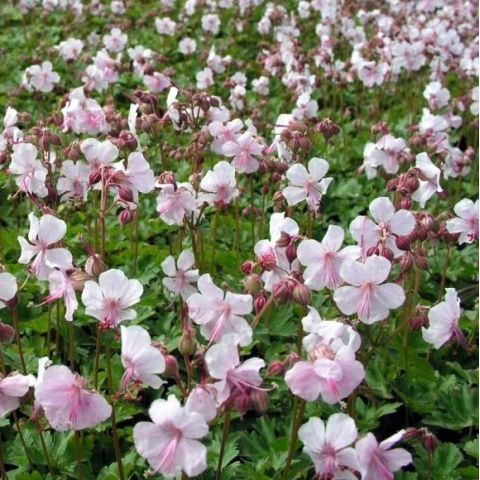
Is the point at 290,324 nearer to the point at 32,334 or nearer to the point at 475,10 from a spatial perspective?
the point at 32,334

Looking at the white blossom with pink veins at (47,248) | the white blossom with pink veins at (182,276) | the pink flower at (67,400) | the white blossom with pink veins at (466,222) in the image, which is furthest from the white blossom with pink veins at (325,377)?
the white blossom with pink veins at (466,222)

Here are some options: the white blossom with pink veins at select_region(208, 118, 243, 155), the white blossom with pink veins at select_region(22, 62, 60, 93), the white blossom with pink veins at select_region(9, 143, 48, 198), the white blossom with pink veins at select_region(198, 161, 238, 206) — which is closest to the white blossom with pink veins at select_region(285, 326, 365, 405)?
the white blossom with pink veins at select_region(198, 161, 238, 206)

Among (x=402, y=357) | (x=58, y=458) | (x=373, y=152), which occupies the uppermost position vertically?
(x=373, y=152)

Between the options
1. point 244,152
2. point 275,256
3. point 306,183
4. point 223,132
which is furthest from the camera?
point 223,132

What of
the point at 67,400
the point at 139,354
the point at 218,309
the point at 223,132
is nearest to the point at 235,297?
the point at 218,309

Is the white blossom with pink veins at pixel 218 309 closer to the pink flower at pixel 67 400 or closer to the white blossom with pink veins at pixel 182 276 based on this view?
the pink flower at pixel 67 400

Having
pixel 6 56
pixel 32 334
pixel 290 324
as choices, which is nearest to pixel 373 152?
pixel 290 324

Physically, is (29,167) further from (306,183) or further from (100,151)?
(306,183)
